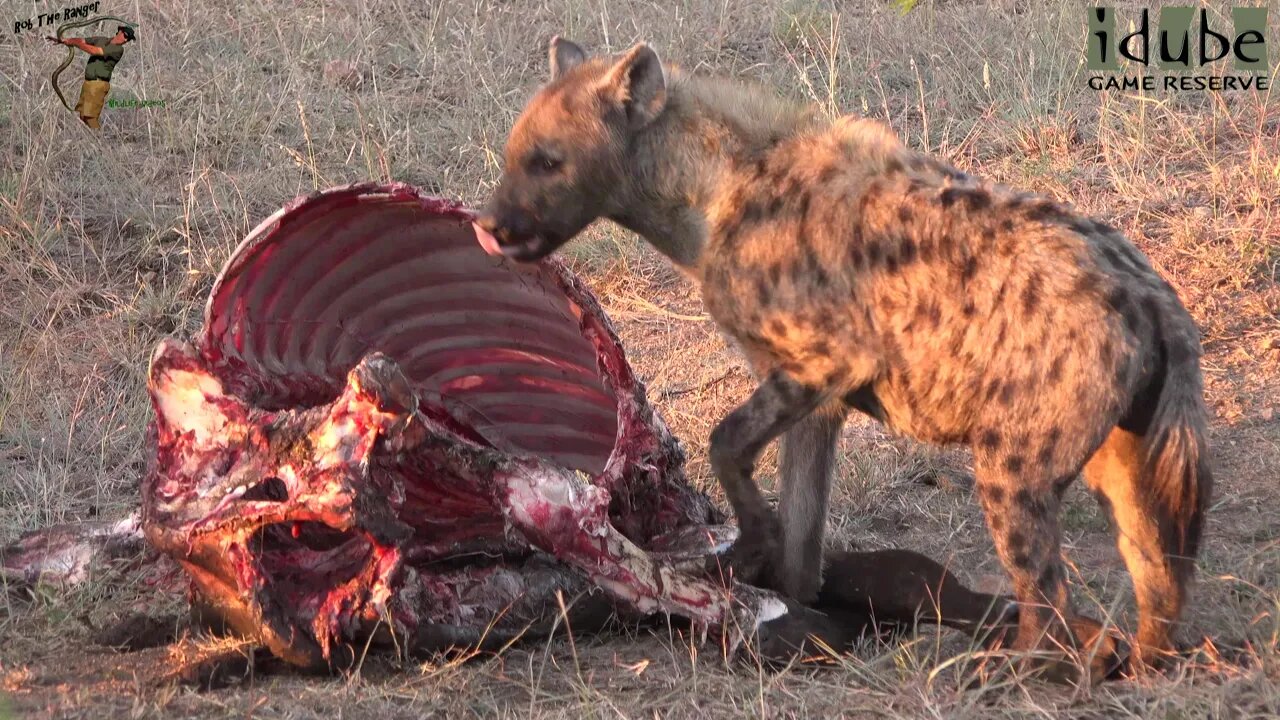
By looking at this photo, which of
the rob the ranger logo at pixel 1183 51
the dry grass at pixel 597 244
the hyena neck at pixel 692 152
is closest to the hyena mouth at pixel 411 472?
the dry grass at pixel 597 244

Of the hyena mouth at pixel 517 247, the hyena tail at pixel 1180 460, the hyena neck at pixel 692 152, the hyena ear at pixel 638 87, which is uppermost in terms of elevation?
the hyena ear at pixel 638 87

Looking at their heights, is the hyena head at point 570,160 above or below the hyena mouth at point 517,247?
above

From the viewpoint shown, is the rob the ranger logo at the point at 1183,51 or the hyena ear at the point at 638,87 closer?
the hyena ear at the point at 638,87

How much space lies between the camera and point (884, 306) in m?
3.16

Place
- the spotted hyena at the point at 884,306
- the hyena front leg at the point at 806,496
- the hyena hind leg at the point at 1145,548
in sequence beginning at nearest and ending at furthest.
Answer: the spotted hyena at the point at 884,306 < the hyena hind leg at the point at 1145,548 < the hyena front leg at the point at 806,496

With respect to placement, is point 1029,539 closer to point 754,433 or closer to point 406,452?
point 754,433

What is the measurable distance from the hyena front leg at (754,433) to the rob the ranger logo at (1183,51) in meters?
3.52

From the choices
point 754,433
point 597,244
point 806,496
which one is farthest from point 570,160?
point 597,244

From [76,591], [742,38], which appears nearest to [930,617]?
[76,591]

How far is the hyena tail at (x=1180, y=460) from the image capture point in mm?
2961

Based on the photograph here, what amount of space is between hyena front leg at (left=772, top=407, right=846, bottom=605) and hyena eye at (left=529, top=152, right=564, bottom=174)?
83cm

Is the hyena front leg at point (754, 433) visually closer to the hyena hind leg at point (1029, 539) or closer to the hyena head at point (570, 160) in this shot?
the hyena hind leg at point (1029, 539)

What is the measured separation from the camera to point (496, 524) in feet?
12.2

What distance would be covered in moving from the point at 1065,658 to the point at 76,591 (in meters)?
2.29
